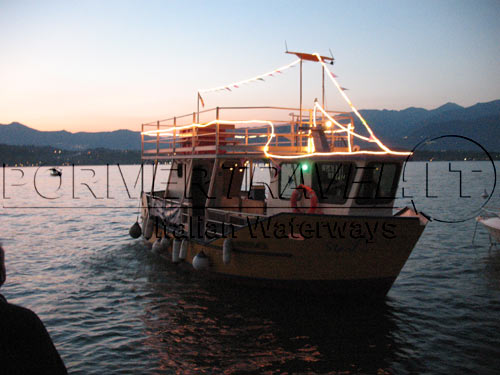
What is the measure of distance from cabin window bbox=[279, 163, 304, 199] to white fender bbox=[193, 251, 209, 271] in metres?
2.78

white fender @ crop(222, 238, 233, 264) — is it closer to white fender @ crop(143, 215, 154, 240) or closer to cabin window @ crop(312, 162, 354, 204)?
cabin window @ crop(312, 162, 354, 204)

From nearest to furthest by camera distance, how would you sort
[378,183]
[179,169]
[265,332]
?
[265,332]
[378,183]
[179,169]

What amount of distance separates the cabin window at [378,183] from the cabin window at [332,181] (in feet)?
1.13

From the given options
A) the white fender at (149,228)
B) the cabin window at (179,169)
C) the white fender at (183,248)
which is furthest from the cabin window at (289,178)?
the white fender at (149,228)

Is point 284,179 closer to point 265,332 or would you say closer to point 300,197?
point 300,197

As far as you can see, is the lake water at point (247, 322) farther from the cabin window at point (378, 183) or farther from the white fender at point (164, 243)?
the cabin window at point (378, 183)

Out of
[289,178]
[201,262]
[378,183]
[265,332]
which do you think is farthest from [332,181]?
[201,262]

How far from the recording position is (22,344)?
2451mm

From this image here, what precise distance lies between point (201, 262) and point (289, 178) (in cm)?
341

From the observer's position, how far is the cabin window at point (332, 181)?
35.9 ft

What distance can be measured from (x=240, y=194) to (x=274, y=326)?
6.37m

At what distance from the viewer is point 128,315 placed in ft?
37.8

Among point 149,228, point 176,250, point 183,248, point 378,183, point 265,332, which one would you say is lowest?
point 265,332

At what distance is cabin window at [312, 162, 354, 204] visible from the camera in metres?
10.9
